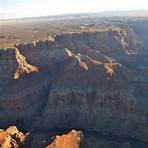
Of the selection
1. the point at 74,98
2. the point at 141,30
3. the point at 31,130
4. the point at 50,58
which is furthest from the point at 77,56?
the point at 141,30

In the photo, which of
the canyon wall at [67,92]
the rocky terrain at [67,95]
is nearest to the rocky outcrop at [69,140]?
the rocky terrain at [67,95]

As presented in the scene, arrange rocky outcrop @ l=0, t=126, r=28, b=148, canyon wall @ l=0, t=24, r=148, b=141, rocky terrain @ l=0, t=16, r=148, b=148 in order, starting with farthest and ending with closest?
canyon wall @ l=0, t=24, r=148, b=141, rocky terrain @ l=0, t=16, r=148, b=148, rocky outcrop @ l=0, t=126, r=28, b=148

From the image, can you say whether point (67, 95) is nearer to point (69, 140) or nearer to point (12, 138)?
point (69, 140)

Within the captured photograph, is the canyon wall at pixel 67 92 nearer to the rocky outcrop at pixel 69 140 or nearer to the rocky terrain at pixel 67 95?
the rocky terrain at pixel 67 95

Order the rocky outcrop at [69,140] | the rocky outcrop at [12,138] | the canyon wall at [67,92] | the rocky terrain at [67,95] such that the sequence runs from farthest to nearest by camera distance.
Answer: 1. the canyon wall at [67,92]
2. the rocky terrain at [67,95]
3. the rocky outcrop at [12,138]
4. the rocky outcrop at [69,140]

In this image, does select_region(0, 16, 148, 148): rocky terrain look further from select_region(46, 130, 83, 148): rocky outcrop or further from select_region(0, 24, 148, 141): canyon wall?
select_region(46, 130, 83, 148): rocky outcrop

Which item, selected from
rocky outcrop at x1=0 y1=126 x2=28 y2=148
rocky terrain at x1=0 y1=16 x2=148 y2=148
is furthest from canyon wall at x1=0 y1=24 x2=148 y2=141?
rocky outcrop at x1=0 y1=126 x2=28 y2=148
